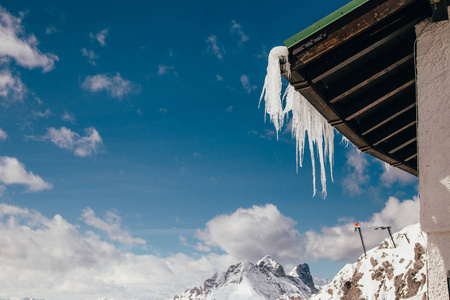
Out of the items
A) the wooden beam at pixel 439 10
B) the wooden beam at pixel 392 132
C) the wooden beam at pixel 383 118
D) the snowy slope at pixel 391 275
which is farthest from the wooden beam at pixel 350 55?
the snowy slope at pixel 391 275

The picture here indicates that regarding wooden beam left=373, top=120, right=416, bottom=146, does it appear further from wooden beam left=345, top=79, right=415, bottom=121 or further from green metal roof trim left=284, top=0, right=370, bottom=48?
green metal roof trim left=284, top=0, right=370, bottom=48

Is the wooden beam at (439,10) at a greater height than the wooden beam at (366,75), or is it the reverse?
the wooden beam at (439,10)

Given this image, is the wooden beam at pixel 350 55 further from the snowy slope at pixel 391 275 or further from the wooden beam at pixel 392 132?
the snowy slope at pixel 391 275

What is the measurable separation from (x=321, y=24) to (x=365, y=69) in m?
1.12

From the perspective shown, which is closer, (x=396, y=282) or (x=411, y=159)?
(x=411, y=159)

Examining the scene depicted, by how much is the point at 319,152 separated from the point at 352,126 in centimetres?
61

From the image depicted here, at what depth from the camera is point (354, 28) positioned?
358 centimetres

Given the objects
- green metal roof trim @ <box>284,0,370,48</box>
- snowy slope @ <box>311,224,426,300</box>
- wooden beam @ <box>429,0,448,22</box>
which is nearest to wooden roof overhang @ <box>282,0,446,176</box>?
green metal roof trim @ <box>284,0,370,48</box>

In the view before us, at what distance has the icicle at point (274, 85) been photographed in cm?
373

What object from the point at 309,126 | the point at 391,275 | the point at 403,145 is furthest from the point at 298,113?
the point at 391,275

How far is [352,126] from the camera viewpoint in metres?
5.20

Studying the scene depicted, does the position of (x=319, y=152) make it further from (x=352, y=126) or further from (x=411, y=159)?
(x=411, y=159)

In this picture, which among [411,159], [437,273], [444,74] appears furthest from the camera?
[411,159]

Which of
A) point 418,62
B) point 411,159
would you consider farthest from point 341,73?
point 411,159
